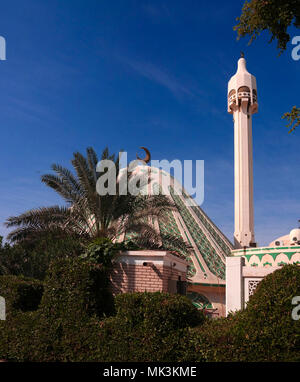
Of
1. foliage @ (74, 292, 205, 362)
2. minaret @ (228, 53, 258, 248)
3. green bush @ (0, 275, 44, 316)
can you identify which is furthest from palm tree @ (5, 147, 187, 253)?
minaret @ (228, 53, 258, 248)

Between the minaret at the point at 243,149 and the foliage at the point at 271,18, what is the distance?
12769mm

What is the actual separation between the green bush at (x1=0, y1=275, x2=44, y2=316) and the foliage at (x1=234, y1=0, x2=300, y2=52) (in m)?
6.18

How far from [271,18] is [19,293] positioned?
21.9 ft

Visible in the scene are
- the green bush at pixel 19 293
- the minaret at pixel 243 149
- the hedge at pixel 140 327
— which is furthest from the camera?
the minaret at pixel 243 149

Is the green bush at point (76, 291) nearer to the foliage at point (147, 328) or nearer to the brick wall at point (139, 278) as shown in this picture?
the foliage at point (147, 328)

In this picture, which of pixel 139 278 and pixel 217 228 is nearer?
pixel 139 278

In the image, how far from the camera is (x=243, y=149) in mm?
19578

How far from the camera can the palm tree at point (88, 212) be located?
34.6 feet

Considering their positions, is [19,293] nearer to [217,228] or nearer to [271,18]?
[271,18]

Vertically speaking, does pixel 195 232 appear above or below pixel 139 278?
above

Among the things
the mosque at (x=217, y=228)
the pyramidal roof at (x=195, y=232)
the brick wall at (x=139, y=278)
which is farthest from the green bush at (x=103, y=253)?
the pyramidal roof at (x=195, y=232)

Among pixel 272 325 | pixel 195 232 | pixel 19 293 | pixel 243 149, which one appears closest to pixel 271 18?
A: pixel 272 325

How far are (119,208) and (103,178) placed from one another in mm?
961
